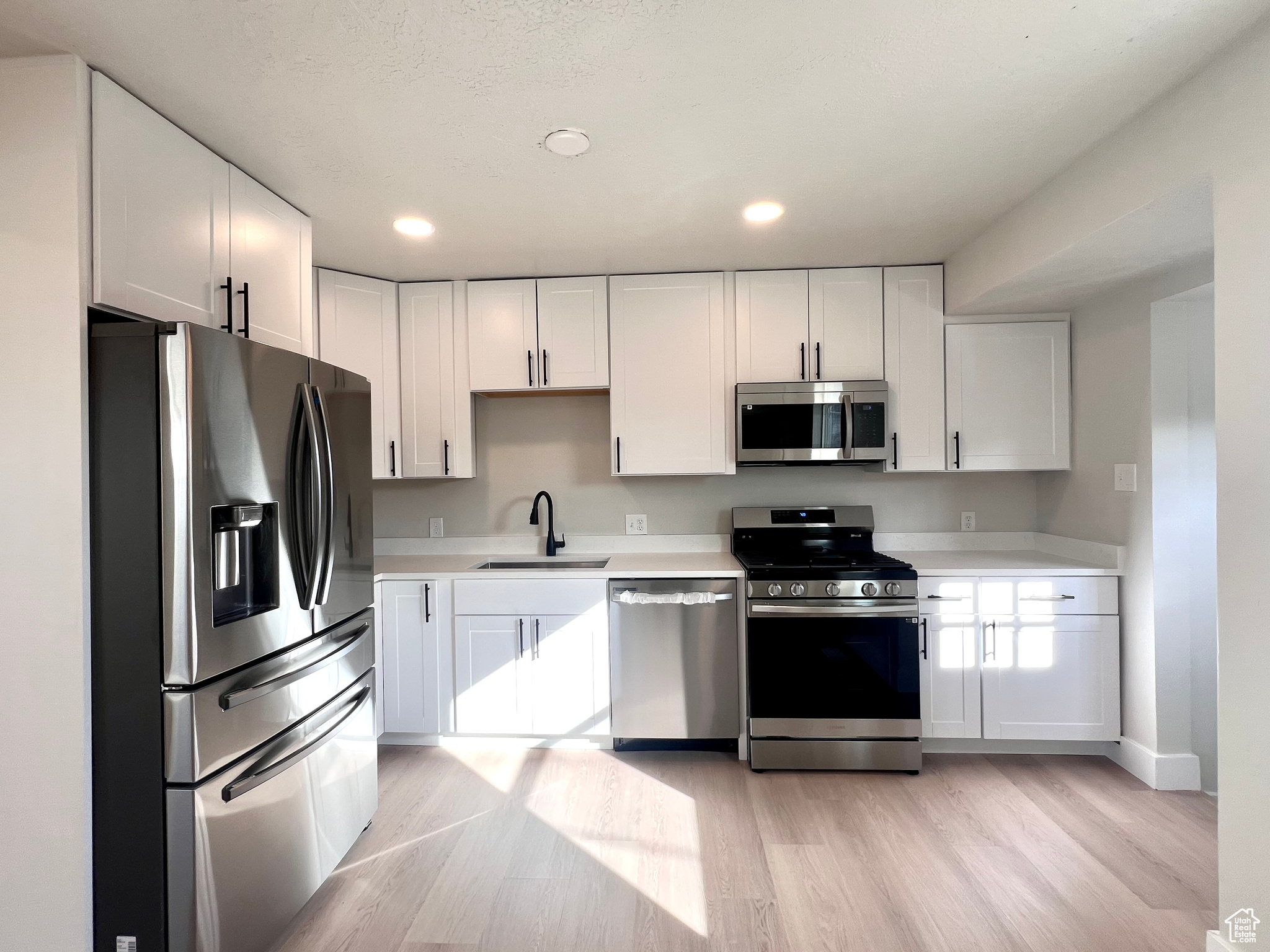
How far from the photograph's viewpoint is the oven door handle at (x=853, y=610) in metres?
2.90

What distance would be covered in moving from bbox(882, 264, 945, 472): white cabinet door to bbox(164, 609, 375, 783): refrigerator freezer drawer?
102 inches

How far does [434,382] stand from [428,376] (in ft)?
0.14

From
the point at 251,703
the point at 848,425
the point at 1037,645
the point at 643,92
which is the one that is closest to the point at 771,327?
A: the point at 848,425

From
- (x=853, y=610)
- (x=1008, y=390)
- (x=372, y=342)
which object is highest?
(x=372, y=342)

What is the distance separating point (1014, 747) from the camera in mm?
3078

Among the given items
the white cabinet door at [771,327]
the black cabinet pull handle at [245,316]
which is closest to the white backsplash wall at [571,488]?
the white cabinet door at [771,327]

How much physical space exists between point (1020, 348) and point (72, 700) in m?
3.81

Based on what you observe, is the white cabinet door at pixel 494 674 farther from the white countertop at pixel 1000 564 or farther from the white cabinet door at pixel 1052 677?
the white cabinet door at pixel 1052 677

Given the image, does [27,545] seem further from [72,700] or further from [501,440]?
[501,440]

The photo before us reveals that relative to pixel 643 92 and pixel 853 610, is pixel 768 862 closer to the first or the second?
pixel 853 610

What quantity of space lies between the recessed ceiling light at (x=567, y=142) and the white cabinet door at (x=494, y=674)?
2.01 m

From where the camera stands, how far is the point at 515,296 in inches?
132

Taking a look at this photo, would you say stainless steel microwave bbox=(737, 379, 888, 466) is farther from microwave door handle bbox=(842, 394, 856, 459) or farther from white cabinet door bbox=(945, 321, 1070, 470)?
white cabinet door bbox=(945, 321, 1070, 470)

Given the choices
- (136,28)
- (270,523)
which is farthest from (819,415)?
(136,28)
